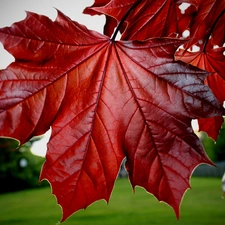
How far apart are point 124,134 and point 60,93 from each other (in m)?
0.14

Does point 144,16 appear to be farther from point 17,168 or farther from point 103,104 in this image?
point 17,168

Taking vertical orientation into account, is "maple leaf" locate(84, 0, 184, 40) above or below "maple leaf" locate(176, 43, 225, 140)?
above

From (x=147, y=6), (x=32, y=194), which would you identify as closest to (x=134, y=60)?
(x=147, y=6)

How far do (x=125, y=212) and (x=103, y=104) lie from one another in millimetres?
12944

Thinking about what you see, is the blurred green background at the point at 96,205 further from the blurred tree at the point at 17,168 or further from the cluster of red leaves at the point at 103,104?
the cluster of red leaves at the point at 103,104

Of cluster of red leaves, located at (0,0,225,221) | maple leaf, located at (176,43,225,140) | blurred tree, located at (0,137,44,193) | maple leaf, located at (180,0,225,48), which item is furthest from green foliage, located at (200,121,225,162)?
cluster of red leaves, located at (0,0,225,221)

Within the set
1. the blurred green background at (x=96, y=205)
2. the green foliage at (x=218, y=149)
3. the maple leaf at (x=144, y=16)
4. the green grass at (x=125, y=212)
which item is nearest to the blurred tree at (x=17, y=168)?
the blurred green background at (x=96, y=205)

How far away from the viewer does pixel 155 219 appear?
35.9ft

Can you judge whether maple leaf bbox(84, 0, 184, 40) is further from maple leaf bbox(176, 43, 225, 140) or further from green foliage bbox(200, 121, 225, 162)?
green foliage bbox(200, 121, 225, 162)

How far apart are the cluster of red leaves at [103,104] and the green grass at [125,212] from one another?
10.4 meters

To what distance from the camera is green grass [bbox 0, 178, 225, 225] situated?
11.0 metres

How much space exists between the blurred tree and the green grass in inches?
88.7

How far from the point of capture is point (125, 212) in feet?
42.0

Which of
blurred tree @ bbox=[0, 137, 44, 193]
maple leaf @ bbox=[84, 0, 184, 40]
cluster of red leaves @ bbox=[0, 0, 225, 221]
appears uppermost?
maple leaf @ bbox=[84, 0, 184, 40]
